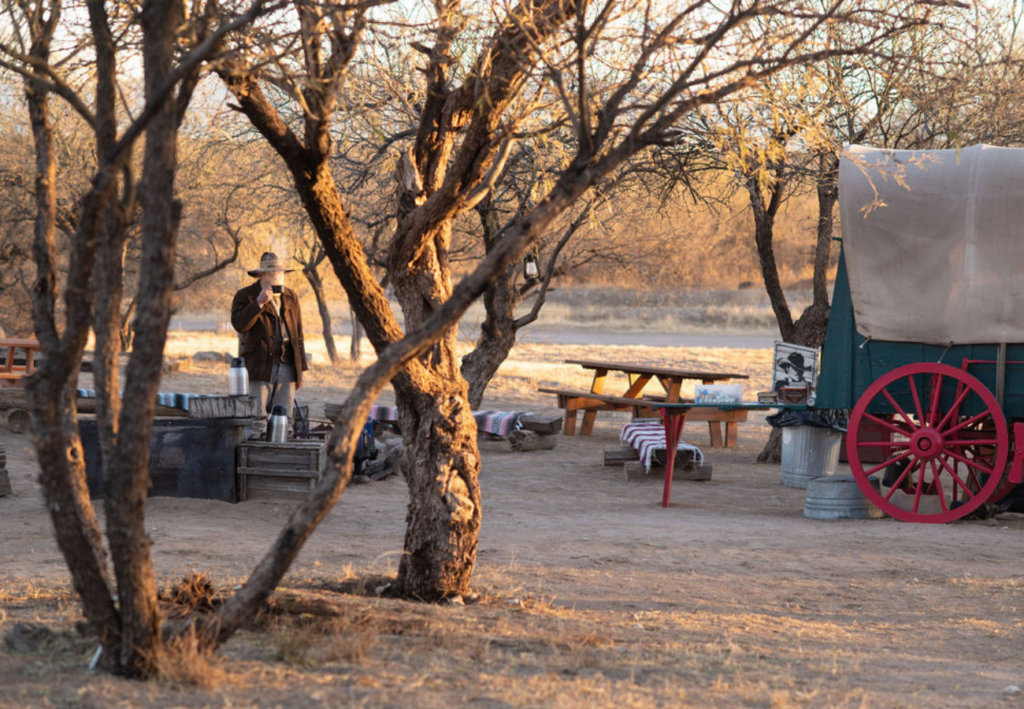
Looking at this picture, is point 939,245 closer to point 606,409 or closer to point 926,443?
point 926,443

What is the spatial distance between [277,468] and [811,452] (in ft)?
16.2

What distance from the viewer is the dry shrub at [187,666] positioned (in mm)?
3355

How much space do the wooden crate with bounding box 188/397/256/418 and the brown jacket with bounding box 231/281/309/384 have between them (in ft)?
2.11

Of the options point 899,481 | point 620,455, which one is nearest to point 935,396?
→ point 899,481

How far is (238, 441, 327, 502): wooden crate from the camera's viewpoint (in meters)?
8.04

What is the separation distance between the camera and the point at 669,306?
48.9 m

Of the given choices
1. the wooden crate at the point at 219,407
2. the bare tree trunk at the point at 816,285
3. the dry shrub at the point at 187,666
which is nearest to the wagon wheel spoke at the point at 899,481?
the bare tree trunk at the point at 816,285

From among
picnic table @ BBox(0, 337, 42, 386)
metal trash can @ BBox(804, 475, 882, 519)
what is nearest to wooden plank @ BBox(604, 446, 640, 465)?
metal trash can @ BBox(804, 475, 882, 519)

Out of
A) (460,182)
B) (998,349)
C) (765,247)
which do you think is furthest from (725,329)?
(460,182)

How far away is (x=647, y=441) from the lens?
10.2 meters

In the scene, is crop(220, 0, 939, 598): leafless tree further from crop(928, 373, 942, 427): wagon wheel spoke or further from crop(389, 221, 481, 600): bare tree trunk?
crop(928, 373, 942, 427): wagon wheel spoke

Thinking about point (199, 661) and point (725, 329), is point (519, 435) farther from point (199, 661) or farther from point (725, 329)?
point (725, 329)

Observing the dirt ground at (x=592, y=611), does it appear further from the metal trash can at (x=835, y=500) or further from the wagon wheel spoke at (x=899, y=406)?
the wagon wheel spoke at (x=899, y=406)

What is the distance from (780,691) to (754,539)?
3.69m
